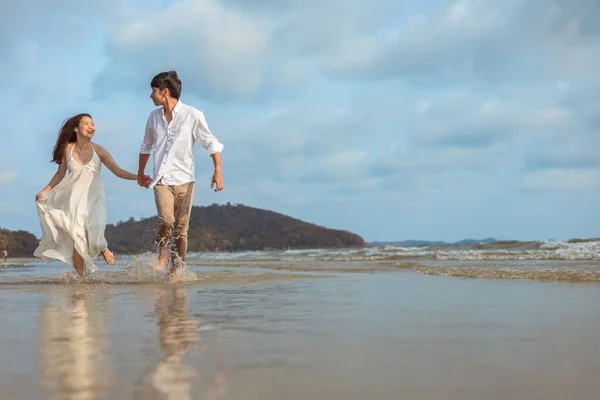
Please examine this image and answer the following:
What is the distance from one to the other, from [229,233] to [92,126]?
106 feet

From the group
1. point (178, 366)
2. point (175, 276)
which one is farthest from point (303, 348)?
point (175, 276)

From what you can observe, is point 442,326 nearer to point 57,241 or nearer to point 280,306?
point 280,306

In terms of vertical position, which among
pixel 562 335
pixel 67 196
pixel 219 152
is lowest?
pixel 562 335

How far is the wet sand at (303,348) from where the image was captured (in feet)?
5.32

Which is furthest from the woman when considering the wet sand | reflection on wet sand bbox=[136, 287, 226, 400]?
reflection on wet sand bbox=[136, 287, 226, 400]

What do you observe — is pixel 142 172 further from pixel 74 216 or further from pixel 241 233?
pixel 241 233

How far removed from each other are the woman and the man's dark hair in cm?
85

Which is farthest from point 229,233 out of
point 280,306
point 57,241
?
point 280,306

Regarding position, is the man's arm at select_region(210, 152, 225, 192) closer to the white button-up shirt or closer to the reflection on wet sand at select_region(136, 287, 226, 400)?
the white button-up shirt

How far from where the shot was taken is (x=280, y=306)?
3555mm

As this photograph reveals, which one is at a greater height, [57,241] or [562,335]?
[57,241]

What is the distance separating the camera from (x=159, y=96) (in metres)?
6.36

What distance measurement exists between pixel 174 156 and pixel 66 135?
1.18 m

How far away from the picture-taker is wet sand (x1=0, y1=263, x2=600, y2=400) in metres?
1.62
